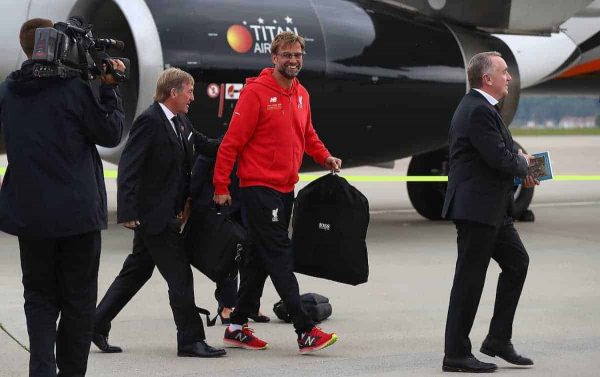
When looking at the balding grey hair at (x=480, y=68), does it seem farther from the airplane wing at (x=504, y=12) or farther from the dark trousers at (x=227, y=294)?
the airplane wing at (x=504, y=12)

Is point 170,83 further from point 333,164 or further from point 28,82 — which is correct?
point 28,82

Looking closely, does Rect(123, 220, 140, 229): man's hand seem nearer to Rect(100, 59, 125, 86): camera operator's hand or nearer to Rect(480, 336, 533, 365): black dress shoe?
Rect(100, 59, 125, 86): camera operator's hand

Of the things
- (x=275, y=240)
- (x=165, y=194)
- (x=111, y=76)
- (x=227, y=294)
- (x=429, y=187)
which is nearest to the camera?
(x=111, y=76)

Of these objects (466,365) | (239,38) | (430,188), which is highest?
(239,38)

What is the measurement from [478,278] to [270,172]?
125 cm

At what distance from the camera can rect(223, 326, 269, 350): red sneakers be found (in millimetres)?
6535

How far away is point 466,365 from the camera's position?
19.5 ft

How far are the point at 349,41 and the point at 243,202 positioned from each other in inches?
192

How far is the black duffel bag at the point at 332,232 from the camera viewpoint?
651 cm

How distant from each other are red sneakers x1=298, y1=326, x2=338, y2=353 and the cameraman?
4.92 feet

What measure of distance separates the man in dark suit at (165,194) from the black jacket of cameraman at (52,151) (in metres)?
1.17

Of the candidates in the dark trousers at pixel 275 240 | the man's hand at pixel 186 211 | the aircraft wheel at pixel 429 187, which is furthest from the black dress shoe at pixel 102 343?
Answer: the aircraft wheel at pixel 429 187

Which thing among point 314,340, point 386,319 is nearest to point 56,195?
point 314,340

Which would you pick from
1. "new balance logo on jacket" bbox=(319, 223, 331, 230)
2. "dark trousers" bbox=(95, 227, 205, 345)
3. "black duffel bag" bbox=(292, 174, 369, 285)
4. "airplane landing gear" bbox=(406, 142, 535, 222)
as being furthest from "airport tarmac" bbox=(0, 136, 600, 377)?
"airplane landing gear" bbox=(406, 142, 535, 222)
